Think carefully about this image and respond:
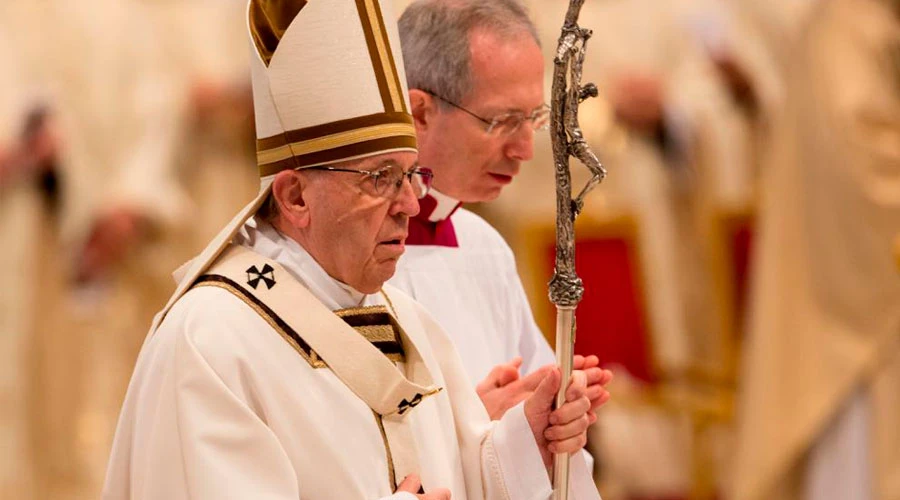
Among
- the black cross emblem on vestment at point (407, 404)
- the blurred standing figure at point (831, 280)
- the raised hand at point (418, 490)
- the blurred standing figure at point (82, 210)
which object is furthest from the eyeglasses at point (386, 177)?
the blurred standing figure at point (82, 210)

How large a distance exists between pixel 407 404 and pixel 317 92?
619 millimetres

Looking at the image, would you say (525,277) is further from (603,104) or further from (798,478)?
(798,478)

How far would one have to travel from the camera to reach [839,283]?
7.23 meters

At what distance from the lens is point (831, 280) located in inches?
286

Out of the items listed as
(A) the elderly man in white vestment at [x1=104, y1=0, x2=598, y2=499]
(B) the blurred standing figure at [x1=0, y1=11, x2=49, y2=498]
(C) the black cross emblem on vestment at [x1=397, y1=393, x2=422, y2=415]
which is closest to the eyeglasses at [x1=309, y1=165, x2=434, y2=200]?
(A) the elderly man in white vestment at [x1=104, y1=0, x2=598, y2=499]

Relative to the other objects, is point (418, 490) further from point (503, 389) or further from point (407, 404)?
point (503, 389)

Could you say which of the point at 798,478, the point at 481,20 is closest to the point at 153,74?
the point at 798,478

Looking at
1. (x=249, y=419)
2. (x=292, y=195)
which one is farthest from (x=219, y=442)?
(x=292, y=195)

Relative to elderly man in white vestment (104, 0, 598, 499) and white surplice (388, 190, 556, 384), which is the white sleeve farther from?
white surplice (388, 190, 556, 384)

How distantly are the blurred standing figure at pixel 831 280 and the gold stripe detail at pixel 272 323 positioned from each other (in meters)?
4.08

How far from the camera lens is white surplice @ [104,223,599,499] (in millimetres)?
3168

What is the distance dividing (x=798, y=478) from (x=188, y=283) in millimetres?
4622

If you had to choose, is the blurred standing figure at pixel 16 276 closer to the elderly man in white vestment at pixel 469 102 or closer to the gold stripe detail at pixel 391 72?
the elderly man in white vestment at pixel 469 102

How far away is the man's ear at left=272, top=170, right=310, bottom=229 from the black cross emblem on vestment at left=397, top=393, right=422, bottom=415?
39 centimetres
